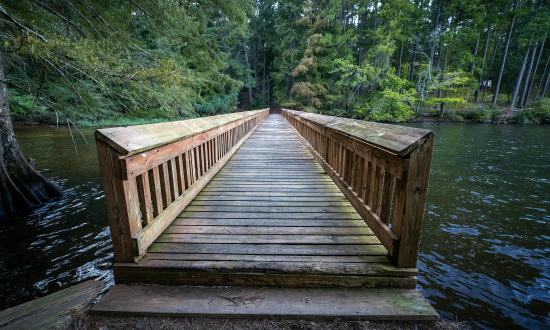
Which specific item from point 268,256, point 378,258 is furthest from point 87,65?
point 378,258

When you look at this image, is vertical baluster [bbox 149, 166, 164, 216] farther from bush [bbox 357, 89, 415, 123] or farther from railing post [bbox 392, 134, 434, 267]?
bush [bbox 357, 89, 415, 123]

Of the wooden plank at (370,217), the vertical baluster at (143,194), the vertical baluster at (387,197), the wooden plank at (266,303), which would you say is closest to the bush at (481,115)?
the wooden plank at (370,217)

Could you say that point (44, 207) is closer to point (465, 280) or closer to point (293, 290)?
point (293, 290)

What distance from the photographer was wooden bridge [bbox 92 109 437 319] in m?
1.94

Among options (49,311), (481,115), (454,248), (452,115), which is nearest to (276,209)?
(49,311)

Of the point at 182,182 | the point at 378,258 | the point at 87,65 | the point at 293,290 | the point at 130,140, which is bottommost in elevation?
the point at 293,290

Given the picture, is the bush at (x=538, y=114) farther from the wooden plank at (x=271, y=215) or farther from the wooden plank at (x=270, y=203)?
the wooden plank at (x=271, y=215)

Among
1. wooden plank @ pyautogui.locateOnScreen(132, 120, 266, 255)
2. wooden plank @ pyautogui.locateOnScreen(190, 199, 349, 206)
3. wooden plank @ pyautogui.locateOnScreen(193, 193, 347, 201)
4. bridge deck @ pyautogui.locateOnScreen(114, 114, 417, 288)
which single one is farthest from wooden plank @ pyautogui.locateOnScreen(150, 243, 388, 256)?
wooden plank @ pyautogui.locateOnScreen(193, 193, 347, 201)

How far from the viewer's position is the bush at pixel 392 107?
89.5 feet

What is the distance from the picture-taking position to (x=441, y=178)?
330 inches

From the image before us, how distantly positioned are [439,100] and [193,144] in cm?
3164

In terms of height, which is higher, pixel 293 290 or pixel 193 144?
pixel 193 144

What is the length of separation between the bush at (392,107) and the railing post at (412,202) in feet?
92.6

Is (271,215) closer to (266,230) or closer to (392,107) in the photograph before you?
(266,230)
